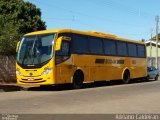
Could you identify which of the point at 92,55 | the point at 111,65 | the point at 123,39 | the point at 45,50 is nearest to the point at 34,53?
the point at 45,50

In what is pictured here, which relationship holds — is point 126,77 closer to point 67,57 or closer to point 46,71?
point 67,57

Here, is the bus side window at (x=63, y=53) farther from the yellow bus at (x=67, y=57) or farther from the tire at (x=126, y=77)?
the tire at (x=126, y=77)

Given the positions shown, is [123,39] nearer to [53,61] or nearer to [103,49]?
[103,49]

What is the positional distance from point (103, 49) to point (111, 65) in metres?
1.62

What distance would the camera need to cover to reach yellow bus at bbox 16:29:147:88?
2234cm

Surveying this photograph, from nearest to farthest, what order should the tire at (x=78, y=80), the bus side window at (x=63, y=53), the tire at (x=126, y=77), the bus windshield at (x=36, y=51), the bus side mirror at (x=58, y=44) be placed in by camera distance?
the bus side mirror at (x=58, y=44) → the bus windshield at (x=36, y=51) → the bus side window at (x=63, y=53) → the tire at (x=78, y=80) → the tire at (x=126, y=77)

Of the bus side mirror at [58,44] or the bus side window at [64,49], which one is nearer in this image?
the bus side mirror at [58,44]

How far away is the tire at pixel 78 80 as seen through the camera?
24.4 m

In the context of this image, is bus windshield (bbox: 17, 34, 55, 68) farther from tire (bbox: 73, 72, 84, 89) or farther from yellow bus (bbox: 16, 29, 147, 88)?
tire (bbox: 73, 72, 84, 89)

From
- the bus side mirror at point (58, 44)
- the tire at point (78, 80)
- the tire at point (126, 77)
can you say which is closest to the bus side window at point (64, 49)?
the bus side mirror at point (58, 44)

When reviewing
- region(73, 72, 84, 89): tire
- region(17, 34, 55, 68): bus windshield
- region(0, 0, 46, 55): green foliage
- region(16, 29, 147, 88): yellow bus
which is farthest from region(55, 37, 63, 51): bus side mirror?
region(0, 0, 46, 55): green foliage

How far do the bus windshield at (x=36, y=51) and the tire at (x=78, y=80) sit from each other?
2756mm

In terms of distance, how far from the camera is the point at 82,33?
2516 cm

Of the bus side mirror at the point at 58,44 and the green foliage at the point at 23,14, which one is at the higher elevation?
the green foliage at the point at 23,14
